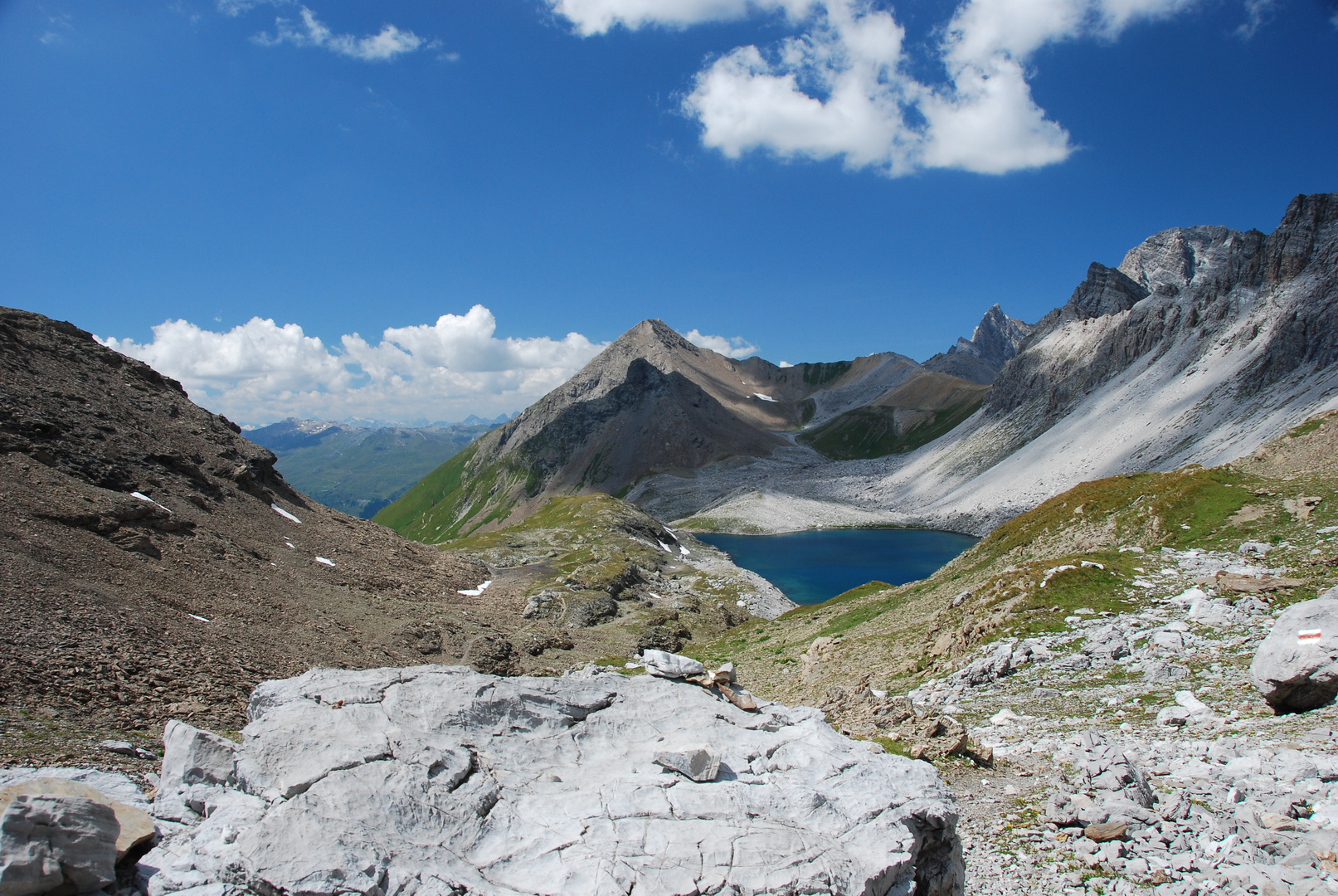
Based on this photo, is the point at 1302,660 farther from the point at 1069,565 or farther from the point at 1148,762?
the point at 1069,565

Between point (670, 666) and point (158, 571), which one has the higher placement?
point (158, 571)

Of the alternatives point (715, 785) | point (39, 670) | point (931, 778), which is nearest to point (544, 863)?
point (715, 785)

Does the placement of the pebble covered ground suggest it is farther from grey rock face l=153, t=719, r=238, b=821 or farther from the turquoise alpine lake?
the turquoise alpine lake

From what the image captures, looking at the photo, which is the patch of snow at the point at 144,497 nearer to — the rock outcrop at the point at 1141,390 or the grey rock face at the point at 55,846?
the grey rock face at the point at 55,846

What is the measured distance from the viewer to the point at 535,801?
1126 centimetres

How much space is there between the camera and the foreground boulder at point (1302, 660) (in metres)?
14.4

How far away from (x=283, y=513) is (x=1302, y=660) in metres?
60.9

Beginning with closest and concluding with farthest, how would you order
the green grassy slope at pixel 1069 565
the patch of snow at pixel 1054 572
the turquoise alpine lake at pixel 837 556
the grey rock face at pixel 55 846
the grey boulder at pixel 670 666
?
the grey rock face at pixel 55 846 → the grey boulder at pixel 670 666 → the green grassy slope at pixel 1069 565 → the patch of snow at pixel 1054 572 → the turquoise alpine lake at pixel 837 556

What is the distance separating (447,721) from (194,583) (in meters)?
29.5

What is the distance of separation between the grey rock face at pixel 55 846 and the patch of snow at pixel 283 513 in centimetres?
4961

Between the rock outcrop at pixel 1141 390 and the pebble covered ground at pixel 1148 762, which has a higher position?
the rock outcrop at pixel 1141 390

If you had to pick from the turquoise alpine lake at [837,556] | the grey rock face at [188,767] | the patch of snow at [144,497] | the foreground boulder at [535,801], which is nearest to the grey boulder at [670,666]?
the foreground boulder at [535,801]

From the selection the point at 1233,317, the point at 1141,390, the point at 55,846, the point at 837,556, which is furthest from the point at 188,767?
the point at 1233,317

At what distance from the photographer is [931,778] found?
40.1ft
